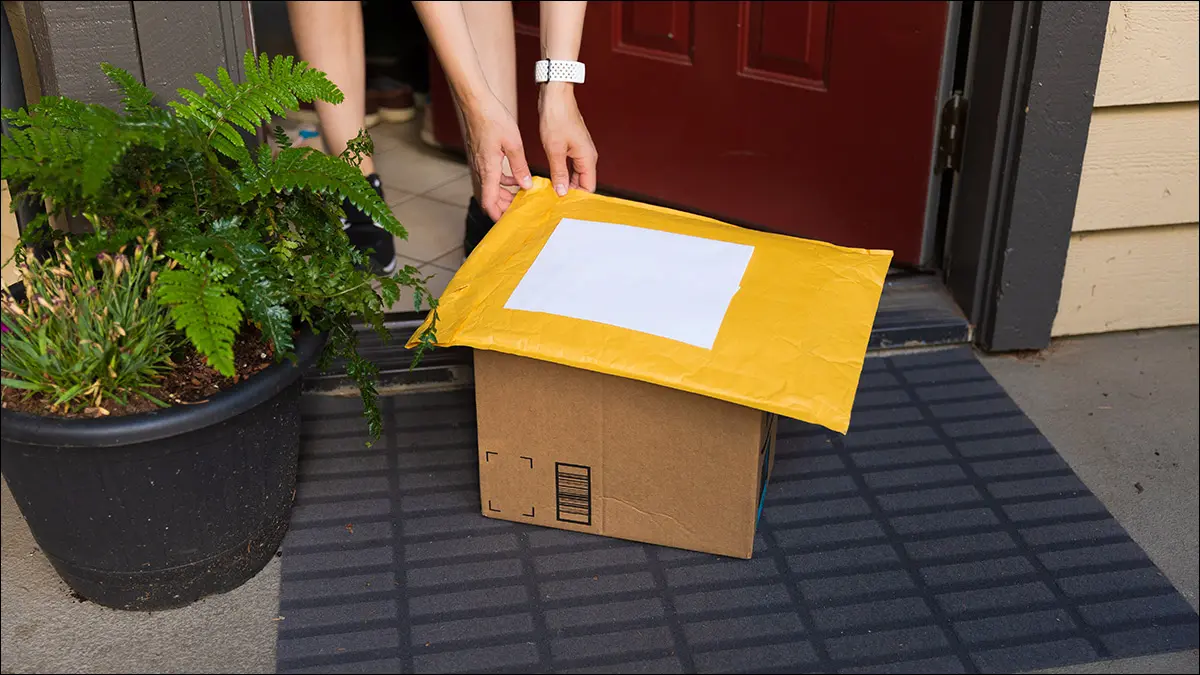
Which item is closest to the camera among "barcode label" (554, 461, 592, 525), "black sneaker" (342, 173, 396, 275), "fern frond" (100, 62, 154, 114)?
"fern frond" (100, 62, 154, 114)

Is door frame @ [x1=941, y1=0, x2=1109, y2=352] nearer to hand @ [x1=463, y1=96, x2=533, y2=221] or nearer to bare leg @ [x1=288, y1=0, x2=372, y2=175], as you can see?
hand @ [x1=463, y1=96, x2=533, y2=221]

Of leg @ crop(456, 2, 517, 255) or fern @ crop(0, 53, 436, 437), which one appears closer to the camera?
fern @ crop(0, 53, 436, 437)

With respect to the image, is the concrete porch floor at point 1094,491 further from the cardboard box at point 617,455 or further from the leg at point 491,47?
the leg at point 491,47

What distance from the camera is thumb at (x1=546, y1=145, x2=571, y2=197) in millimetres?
1769

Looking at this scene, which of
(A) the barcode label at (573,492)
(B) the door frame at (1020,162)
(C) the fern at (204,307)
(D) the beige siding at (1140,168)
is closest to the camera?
(C) the fern at (204,307)

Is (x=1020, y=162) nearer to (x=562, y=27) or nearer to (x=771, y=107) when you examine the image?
(x=771, y=107)

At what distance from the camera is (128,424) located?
1.35 m

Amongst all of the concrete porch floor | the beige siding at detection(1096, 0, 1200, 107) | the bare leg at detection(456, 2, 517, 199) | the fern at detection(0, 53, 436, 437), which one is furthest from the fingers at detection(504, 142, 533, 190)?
the beige siding at detection(1096, 0, 1200, 107)

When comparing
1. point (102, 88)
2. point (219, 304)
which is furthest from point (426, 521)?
point (102, 88)

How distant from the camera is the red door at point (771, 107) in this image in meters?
2.17

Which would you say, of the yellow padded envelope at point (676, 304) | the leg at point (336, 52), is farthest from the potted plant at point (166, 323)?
the leg at point (336, 52)

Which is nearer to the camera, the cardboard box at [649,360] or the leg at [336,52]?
the cardboard box at [649,360]

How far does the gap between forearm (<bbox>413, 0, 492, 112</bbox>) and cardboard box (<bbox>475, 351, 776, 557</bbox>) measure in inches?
17.5

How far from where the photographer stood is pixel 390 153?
3.02 m
